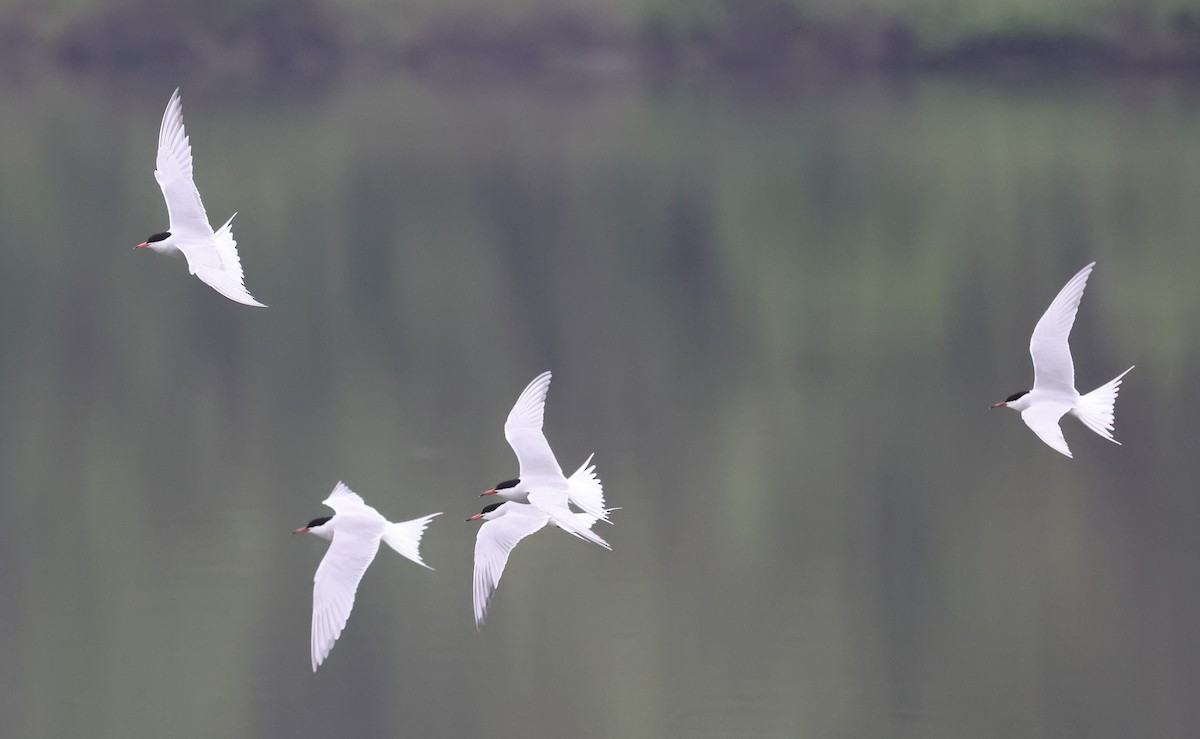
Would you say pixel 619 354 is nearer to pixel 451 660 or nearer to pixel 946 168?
pixel 451 660

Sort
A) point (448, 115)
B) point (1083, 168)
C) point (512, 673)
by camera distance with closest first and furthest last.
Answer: point (512, 673) < point (1083, 168) < point (448, 115)

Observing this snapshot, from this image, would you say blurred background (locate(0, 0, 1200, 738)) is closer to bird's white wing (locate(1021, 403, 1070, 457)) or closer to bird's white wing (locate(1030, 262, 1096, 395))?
bird's white wing (locate(1021, 403, 1070, 457))

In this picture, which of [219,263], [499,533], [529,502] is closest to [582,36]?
[219,263]

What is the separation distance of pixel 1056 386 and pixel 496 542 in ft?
8.63

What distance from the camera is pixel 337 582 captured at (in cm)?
841

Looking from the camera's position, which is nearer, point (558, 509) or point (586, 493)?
point (558, 509)

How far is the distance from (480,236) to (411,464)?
9878mm

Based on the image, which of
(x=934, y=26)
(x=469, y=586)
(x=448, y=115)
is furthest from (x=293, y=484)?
(x=934, y=26)

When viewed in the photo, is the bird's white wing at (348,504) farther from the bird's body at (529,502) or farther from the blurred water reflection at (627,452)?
the blurred water reflection at (627,452)

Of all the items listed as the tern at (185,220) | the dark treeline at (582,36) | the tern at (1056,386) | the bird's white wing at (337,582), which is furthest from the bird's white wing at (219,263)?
the dark treeline at (582,36)

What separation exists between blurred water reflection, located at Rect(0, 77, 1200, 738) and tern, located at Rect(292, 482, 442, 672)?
1385 mm

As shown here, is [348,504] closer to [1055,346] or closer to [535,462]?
[535,462]

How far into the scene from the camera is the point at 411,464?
1356 centimetres

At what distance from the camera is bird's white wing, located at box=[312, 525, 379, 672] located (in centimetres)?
813
